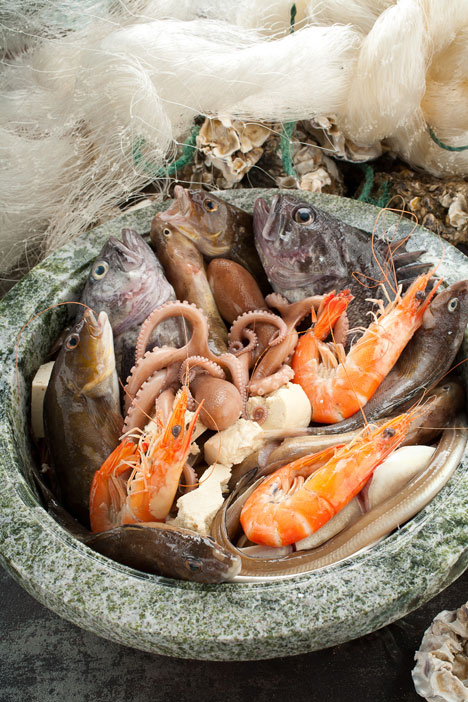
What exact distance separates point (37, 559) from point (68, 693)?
614mm

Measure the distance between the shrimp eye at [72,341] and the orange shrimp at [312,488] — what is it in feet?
1.95

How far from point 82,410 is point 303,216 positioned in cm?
83

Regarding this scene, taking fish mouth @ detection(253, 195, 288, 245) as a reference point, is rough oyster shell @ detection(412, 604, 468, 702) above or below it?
below

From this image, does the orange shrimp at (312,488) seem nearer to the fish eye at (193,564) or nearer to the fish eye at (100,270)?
the fish eye at (193,564)

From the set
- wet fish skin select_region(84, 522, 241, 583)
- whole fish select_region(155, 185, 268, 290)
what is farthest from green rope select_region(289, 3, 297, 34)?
wet fish skin select_region(84, 522, 241, 583)

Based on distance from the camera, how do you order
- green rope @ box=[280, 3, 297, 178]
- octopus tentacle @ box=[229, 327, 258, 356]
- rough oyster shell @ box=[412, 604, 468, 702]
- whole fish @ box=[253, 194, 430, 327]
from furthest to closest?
green rope @ box=[280, 3, 297, 178], whole fish @ box=[253, 194, 430, 327], octopus tentacle @ box=[229, 327, 258, 356], rough oyster shell @ box=[412, 604, 468, 702]

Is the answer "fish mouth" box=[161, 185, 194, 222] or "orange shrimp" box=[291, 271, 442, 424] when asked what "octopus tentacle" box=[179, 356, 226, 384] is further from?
"fish mouth" box=[161, 185, 194, 222]

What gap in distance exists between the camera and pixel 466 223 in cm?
257

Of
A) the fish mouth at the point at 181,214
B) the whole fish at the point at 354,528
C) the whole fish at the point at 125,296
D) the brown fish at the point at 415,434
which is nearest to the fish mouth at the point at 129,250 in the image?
the whole fish at the point at 125,296

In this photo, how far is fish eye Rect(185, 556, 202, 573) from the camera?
4.29 feet

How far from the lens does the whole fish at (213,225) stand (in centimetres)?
198

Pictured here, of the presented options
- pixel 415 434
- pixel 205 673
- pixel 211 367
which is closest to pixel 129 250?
pixel 211 367

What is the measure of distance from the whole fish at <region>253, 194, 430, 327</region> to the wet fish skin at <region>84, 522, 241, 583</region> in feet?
2.71

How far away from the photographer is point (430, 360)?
175 centimetres
